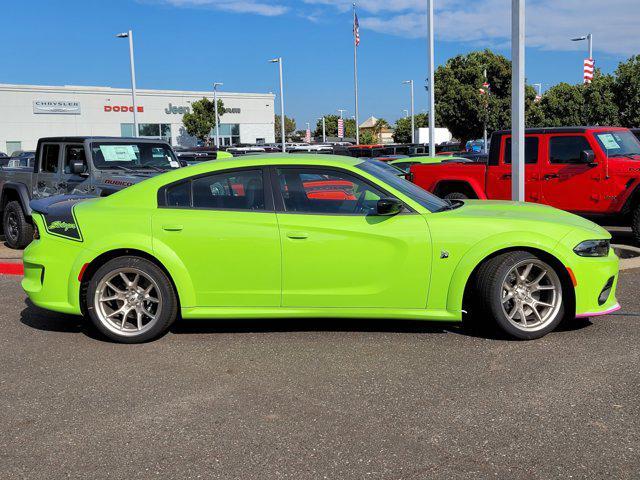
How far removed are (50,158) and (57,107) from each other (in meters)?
50.3

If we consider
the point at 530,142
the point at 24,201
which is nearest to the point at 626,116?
the point at 530,142

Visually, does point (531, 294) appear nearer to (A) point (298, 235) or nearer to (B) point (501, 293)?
(B) point (501, 293)

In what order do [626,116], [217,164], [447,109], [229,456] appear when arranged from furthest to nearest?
[447,109] < [626,116] < [217,164] < [229,456]

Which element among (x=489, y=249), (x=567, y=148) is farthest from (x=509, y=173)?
(x=489, y=249)

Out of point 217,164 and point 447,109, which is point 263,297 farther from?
point 447,109

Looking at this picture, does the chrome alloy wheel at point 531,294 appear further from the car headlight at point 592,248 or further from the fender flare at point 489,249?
the car headlight at point 592,248

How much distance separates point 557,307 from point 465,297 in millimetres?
686

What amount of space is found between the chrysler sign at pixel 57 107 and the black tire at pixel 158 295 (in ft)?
183

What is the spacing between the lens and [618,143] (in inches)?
386

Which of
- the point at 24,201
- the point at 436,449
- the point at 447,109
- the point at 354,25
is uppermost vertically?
the point at 354,25

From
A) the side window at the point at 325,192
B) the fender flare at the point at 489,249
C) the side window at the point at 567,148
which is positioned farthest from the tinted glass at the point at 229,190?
A: the side window at the point at 567,148

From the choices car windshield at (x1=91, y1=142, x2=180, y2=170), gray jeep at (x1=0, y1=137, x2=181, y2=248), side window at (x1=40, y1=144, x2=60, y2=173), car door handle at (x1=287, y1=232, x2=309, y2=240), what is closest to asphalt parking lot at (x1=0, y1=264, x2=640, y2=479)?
car door handle at (x1=287, y1=232, x2=309, y2=240)

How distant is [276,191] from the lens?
5371mm

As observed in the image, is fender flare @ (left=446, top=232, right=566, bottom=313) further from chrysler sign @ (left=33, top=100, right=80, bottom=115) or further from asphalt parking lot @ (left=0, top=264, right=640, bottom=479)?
chrysler sign @ (left=33, top=100, right=80, bottom=115)
